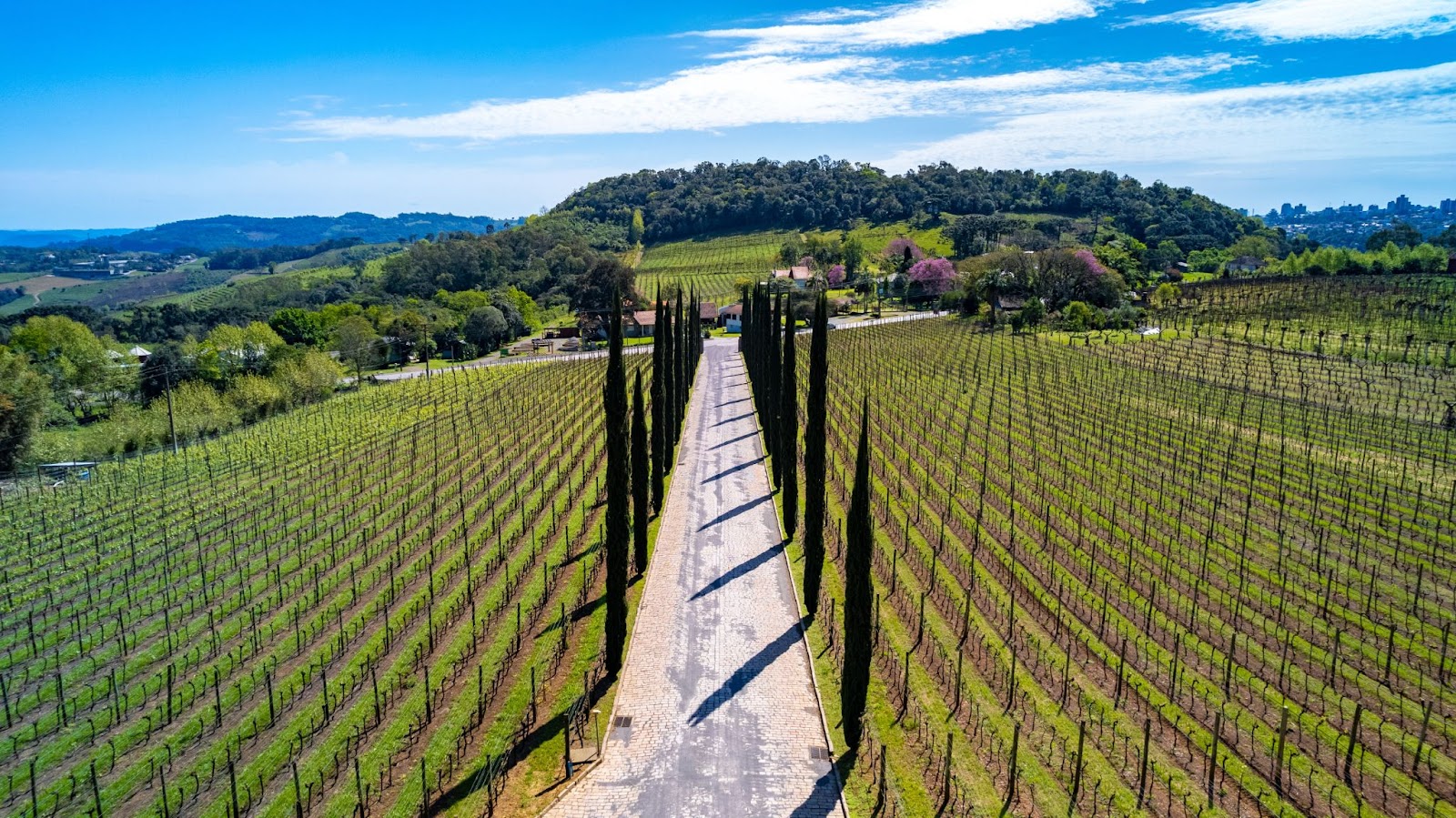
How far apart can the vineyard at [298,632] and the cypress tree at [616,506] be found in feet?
3.98

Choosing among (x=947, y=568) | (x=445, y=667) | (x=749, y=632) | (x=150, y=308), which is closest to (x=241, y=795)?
(x=445, y=667)

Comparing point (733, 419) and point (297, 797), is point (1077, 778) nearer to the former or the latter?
point (297, 797)

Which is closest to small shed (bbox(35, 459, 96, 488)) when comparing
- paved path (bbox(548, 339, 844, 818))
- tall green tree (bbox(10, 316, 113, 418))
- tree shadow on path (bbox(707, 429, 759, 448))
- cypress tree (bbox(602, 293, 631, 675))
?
tall green tree (bbox(10, 316, 113, 418))

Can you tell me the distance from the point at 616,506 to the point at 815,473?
22.5 feet

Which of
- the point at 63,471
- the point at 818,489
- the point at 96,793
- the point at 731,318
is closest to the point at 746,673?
the point at 818,489

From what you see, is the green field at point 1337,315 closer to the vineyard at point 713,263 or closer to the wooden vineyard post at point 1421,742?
the wooden vineyard post at point 1421,742

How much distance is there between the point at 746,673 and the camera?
62.7 ft

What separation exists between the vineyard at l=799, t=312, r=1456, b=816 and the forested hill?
122m

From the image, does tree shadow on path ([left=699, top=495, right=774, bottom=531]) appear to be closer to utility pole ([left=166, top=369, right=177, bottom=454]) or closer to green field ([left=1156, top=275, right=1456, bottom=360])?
utility pole ([left=166, top=369, right=177, bottom=454])

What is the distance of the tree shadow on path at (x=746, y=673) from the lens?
17641 mm

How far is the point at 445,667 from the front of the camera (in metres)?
19.5

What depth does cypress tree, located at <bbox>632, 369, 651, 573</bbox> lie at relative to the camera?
23719 mm

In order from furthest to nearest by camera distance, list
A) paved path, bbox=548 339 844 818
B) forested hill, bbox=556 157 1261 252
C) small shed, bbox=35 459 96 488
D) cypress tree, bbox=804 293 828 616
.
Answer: forested hill, bbox=556 157 1261 252 → small shed, bbox=35 459 96 488 → cypress tree, bbox=804 293 828 616 → paved path, bbox=548 339 844 818

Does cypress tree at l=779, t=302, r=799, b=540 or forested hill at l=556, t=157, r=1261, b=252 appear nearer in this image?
cypress tree at l=779, t=302, r=799, b=540
